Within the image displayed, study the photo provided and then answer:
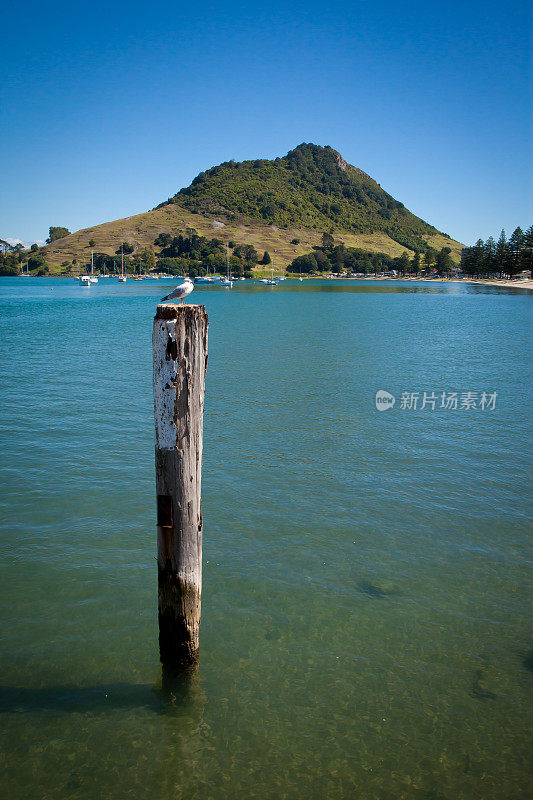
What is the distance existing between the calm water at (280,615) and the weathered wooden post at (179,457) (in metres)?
1.21

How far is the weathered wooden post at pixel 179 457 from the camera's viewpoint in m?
5.55

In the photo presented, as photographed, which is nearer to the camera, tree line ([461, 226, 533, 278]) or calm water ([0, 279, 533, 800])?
calm water ([0, 279, 533, 800])

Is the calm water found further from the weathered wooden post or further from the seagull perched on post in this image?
the seagull perched on post

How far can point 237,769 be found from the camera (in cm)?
570

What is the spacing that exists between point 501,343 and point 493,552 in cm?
3722

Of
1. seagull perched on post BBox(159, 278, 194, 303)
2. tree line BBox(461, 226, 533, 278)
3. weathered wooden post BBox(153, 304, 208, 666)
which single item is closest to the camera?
weathered wooden post BBox(153, 304, 208, 666)

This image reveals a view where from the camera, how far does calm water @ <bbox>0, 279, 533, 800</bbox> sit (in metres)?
5.73

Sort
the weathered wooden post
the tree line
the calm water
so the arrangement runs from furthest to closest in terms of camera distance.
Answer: the tree line < the calm water < the weathered wooden post

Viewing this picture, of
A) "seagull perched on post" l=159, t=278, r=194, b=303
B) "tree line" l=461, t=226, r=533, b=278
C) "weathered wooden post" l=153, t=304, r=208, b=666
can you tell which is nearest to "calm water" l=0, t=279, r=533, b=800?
"weathered wooden post" l=153, t=304, r=208, b=666

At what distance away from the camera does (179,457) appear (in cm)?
590

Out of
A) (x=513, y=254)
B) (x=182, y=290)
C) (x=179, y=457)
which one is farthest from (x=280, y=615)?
(x=513, y=254)

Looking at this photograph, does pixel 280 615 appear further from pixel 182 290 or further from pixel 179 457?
pixel 182 290

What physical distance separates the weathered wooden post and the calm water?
121 centimetres

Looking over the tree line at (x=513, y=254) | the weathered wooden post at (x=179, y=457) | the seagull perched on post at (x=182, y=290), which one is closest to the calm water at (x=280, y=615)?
the weathered wooden post at (x=179, y=457)
